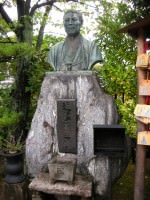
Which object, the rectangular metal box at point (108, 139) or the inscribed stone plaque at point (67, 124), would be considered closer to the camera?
the rectangular metal box at point (108, 139)

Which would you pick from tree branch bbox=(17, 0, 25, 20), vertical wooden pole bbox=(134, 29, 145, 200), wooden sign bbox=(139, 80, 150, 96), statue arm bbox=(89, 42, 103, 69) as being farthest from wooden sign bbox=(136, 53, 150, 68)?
A: tree branch bbox=(17, 0, 25, 20)

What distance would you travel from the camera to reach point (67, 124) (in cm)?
438

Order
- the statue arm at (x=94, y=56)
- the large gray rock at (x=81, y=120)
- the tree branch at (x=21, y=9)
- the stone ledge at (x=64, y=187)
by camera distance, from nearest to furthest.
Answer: the stone ledge at (x=64, y=187) < the large gray rock at (x=81, y=120) < the statue arm at (x=94, y=56) < the tree branch at (x=21, y=9)

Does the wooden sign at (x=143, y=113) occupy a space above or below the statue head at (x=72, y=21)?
below

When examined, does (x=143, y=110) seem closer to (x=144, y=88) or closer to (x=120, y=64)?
(x=144, y=88)

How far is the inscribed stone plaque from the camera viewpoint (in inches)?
171

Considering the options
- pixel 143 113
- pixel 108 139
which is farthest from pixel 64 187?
pixel 143 113

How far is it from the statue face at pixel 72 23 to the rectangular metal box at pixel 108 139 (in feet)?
6.33

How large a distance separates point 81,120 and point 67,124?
A: 0.26 meters

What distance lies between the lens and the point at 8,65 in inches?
286

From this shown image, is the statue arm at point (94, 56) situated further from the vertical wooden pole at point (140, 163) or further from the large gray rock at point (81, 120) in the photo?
the vertical wooden pole at point (140, 163)

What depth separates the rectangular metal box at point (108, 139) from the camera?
3.59m

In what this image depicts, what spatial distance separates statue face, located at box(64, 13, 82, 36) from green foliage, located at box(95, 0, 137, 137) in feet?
3.96

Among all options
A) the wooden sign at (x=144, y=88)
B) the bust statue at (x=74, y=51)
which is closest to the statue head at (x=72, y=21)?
the bust statue at (x=74, y=51)
